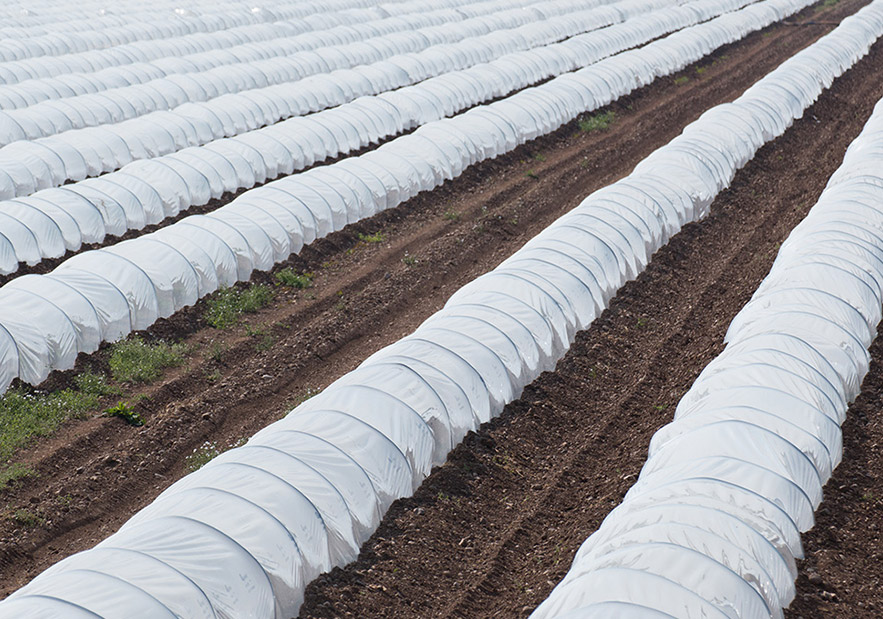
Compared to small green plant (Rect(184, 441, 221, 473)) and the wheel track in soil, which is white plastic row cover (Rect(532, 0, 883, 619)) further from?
small green plant (Rect(184, 441, 221, 473))

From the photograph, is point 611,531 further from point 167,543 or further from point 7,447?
point 7,447

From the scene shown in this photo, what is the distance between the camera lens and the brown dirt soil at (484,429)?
39.4 feet

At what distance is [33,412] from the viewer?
1532 cm

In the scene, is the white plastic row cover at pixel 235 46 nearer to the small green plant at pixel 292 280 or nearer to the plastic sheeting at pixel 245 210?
the plastic sheeting at pixel 245 210

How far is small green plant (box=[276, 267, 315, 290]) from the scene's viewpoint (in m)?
20.5

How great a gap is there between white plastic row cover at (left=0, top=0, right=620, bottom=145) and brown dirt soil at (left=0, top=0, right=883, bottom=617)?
1464 cm

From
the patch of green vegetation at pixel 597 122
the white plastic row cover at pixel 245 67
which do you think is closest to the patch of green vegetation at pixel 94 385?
the white plastic row cover at pixel 245 67

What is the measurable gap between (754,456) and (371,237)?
1380 centimetres

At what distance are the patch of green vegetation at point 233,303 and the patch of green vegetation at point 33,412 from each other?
3564 millimetres

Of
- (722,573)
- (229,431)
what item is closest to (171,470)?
(229,431)

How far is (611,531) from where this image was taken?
34.6 ft

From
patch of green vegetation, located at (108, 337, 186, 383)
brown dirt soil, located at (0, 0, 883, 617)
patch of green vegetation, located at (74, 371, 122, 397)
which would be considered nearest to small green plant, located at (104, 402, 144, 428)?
brown dirt soil, located at (0, 0, 883, 617)

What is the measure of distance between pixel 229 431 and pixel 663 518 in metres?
8.18

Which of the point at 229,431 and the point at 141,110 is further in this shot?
the point at 141,110
